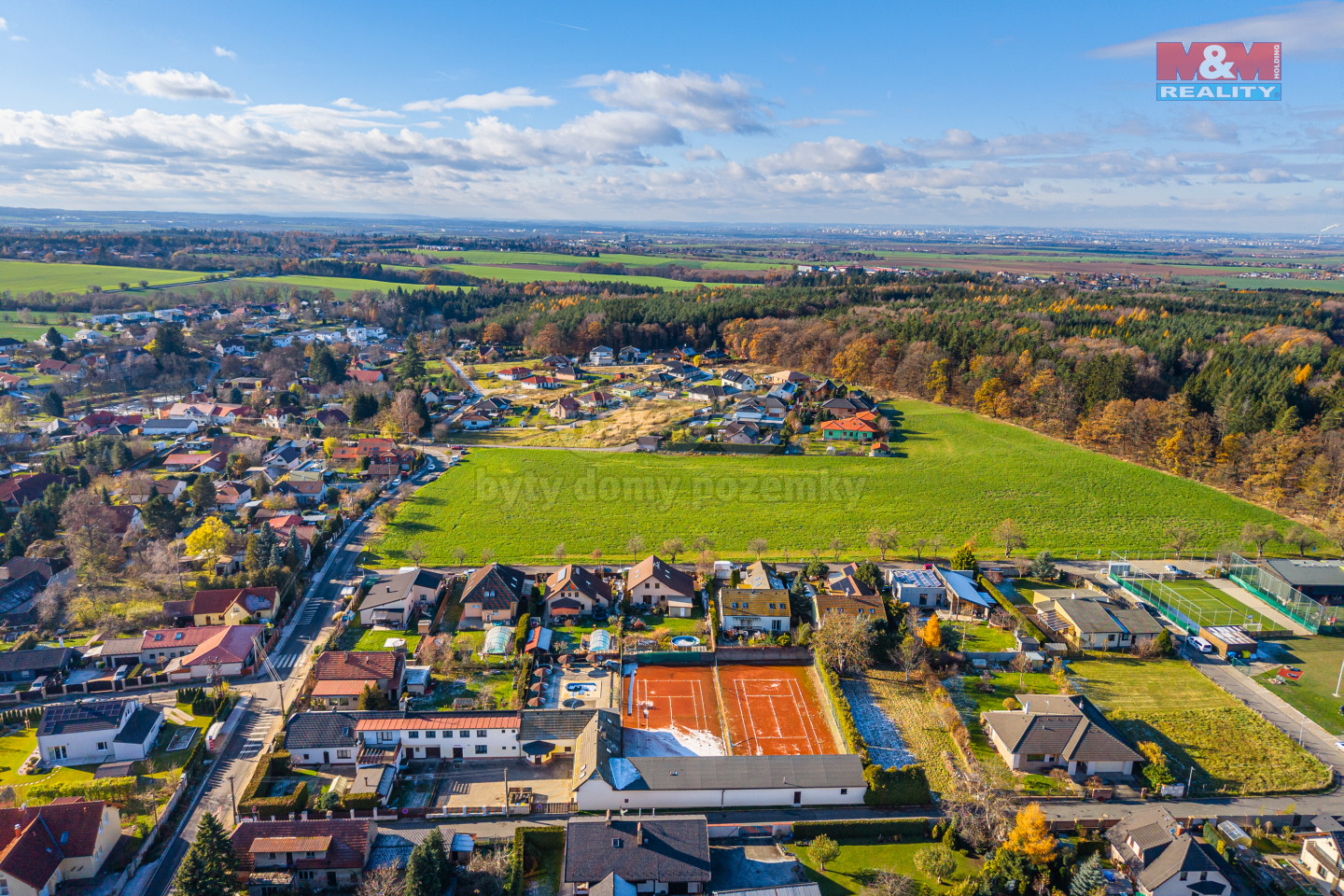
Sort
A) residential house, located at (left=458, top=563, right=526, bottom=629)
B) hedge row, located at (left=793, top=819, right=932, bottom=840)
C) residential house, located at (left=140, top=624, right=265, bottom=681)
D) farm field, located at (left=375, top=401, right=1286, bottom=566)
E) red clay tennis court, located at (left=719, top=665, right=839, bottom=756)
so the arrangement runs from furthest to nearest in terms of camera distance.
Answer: farm field, located at (left=375, top=401, right=1286, bottom=566)
residential house, located at (left=458, top=563, right=526, bottom=629)
residential house, located at (left=140, top=624, right=265, bottom=681)
red clay tennis court, located at (left=719, top=665, right=839, bottom=756)
hedge row, located at (left=793, top=819, right=932, bottom=840)

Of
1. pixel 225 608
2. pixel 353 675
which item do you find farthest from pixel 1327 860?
pixel 225 608

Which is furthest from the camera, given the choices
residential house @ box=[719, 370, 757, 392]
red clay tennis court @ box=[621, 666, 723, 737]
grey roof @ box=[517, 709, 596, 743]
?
residential house @ box=[719, 370, 757, 392]

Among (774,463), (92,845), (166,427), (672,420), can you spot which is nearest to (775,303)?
(672,420)

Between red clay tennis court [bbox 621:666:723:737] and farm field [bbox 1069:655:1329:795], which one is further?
red clay tennis court [bbox 621:666:723:737]

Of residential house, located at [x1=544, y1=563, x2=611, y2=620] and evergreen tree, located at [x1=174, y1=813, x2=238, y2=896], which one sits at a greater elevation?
residential house, located at [x1=544, y1=563, x2=611, y2=620]

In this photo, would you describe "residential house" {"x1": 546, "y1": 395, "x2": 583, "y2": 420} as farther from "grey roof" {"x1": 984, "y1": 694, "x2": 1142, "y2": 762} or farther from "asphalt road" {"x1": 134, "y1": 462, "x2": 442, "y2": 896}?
"grey roof" {"x1": 984, "y1": 694, "x2": 1142, "y2": 762}

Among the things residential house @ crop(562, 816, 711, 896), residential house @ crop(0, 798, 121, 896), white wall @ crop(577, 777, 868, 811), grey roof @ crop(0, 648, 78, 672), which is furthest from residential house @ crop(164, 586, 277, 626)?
residential house @ crop(562, 816, 711, 896)
